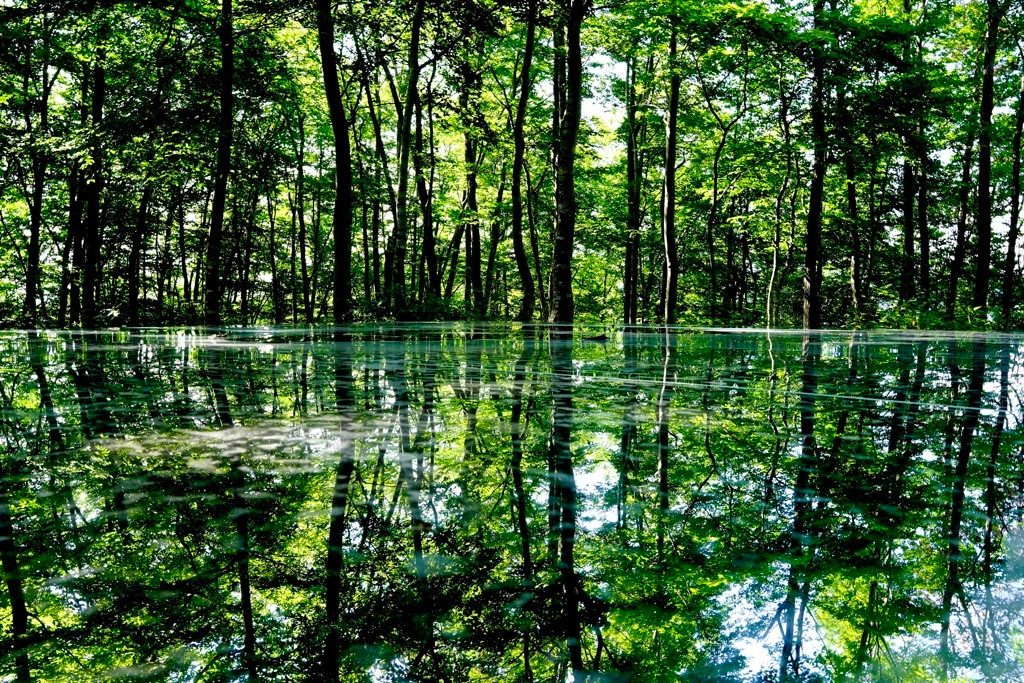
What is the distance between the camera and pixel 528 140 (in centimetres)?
2259

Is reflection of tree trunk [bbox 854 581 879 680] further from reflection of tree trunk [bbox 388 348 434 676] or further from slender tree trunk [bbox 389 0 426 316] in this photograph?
slender tree trunk [bbox 389 0 426 316]

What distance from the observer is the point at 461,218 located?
23750 millimetres

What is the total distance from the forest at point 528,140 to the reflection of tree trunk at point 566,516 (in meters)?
8.50

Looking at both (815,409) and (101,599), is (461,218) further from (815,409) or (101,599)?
(101,599)

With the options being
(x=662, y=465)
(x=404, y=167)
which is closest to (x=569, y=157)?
(x=404, y=167)

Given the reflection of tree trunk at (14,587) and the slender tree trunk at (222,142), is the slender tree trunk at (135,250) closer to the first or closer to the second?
the slender tree trunk at (222,142)

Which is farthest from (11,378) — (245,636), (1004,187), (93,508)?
(1004,187)

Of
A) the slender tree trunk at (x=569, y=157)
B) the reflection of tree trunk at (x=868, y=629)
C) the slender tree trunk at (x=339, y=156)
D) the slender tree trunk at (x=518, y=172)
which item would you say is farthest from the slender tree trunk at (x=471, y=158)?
the reflection of tree trunk at (x=868, y=629)

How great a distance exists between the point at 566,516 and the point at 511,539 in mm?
275

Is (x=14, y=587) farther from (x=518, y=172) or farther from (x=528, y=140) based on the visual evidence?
(x=528, y=140)

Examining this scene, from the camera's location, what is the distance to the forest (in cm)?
1323

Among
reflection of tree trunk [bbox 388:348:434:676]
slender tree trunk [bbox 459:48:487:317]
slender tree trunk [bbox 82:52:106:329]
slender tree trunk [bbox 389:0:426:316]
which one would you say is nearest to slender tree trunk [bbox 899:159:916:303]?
slender tree trunk [bbox 459:48:487:317]

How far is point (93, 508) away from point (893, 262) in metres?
31.7

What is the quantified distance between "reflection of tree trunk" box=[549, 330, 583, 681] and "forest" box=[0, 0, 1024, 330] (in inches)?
335
